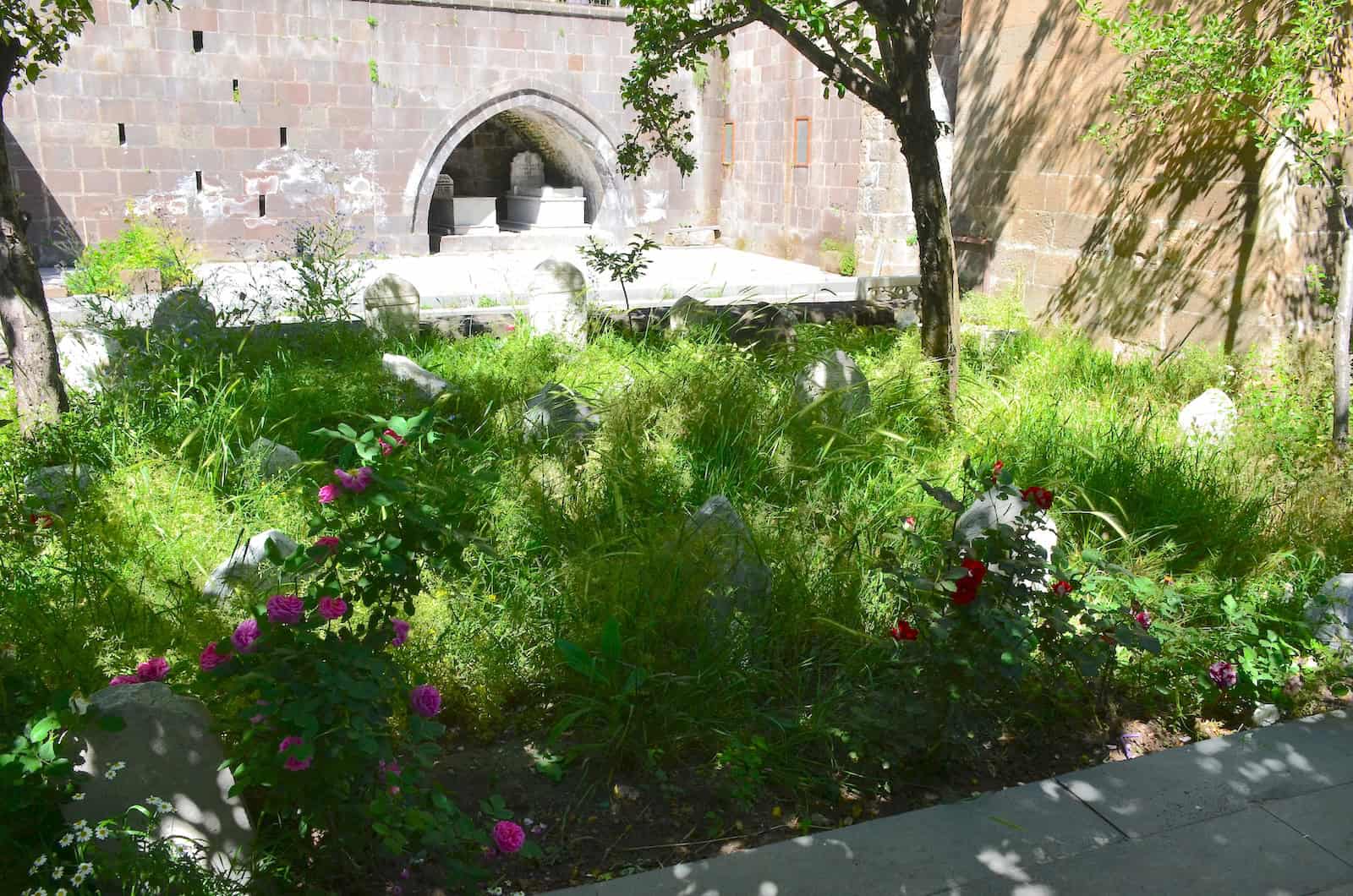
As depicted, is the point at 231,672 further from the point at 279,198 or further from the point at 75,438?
the point at 279,198

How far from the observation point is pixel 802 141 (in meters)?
14.7

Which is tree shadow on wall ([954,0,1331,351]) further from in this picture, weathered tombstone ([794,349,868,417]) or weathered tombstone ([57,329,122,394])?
weathered tombstone ([57,329,122,394])

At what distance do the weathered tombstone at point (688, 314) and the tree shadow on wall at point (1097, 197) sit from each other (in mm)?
2467

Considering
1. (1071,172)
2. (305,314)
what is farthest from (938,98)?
(305,314)

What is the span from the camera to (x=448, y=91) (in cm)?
1488

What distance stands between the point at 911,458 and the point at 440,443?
6.21 ft

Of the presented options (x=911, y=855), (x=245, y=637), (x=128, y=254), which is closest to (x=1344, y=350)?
(x=911, y=855)

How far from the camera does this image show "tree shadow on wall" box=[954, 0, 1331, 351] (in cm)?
584

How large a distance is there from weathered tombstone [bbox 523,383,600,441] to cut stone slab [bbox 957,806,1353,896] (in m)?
2.52

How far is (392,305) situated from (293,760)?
4.60 m

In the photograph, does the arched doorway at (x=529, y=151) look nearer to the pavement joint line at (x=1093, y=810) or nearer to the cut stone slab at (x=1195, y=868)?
the pavement joint line at (x=1093, y=810)

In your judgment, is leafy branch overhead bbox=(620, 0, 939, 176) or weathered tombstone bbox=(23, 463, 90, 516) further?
leafy branch overhead bbox=(620, 0, 939, 176)

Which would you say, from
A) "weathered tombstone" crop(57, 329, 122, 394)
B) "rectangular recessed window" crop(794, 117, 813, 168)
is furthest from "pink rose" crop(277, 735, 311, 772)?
"rectangular recessed window" crop(794, 117, 813, 168)

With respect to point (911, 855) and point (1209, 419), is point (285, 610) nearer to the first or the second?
point (911, 855)
